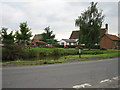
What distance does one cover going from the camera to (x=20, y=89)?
428 centimetres

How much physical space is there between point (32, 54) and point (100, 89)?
20.0 m

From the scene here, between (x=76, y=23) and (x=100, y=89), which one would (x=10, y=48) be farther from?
(x=76, y=23)

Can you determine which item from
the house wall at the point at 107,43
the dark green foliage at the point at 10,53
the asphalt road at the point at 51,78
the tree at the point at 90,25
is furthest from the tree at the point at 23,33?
the asphalt road at the point at 51,78

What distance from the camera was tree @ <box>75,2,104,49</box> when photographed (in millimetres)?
32844

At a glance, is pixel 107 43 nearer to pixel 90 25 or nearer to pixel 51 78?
pixel 90 25

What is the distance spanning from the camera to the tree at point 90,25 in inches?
1293

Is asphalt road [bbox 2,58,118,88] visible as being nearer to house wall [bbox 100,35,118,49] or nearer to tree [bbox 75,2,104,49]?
tree [bbox 75,2,104,49]

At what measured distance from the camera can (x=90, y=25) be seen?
112 ft

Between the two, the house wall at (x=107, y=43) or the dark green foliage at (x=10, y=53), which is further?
the house wall at (x=107, y=43)

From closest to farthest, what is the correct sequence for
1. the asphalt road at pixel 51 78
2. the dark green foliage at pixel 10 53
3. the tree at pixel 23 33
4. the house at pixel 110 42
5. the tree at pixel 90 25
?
the asphalt road at pixel 51 78 → the dark green foliage at pixel 10 53 → the tree at pixel 90 25 → the tree at pixel 23 33 → the house at pixel 110 42

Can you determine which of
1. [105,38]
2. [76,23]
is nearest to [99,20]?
[76,23]

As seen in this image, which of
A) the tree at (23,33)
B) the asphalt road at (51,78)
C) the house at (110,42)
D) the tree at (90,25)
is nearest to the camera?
the asphalt road at (51,78)

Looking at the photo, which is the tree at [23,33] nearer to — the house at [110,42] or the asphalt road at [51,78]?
the house at [110,42]

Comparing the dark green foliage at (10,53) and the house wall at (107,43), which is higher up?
the house wall at (107,43)
